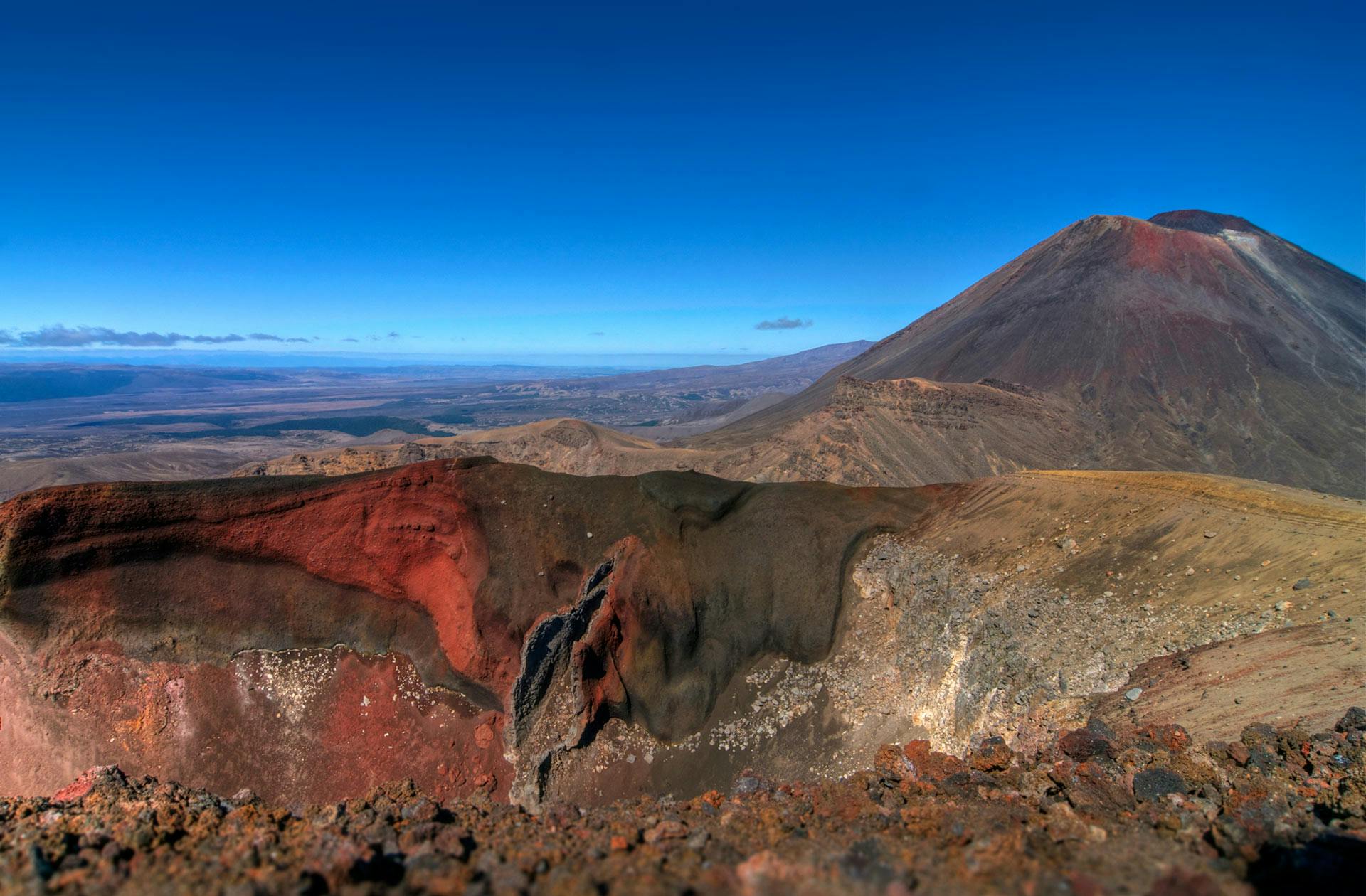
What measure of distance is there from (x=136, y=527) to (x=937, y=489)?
25604 mm

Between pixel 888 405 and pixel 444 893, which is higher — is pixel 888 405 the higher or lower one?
the higher one

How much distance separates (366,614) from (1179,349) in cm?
8631

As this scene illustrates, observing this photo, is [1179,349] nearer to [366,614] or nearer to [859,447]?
[859,447]

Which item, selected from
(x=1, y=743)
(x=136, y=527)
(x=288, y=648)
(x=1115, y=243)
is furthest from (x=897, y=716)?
(x=1115, y=243)

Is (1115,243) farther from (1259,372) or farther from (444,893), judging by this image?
(444,893)

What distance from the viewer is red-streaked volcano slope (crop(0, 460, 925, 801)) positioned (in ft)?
54.7

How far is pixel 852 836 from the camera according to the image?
969 centimetres

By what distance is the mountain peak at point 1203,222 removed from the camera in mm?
95562

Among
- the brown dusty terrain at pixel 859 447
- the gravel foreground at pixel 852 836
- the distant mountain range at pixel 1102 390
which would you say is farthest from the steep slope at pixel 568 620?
the distant mountain range at pixel 1102 390

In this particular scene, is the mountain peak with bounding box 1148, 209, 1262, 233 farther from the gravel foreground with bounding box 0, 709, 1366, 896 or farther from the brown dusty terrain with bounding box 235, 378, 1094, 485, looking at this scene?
the gravel foreground with bounding box 0, 709, 1366, 896

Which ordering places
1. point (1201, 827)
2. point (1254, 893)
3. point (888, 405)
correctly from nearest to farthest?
point (1254, 893) → point (1201, 827) → point (888, 405)

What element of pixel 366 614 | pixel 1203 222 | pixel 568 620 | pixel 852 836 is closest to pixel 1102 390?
pixel 1203 222

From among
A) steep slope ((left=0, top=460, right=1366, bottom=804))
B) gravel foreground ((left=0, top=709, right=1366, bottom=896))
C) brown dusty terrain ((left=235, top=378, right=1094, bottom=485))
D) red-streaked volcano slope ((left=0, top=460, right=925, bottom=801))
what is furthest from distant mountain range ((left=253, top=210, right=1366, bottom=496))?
gravel foreground ((left=0, top=709, right=1366, bottom=896))

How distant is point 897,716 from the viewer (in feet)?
56.1
